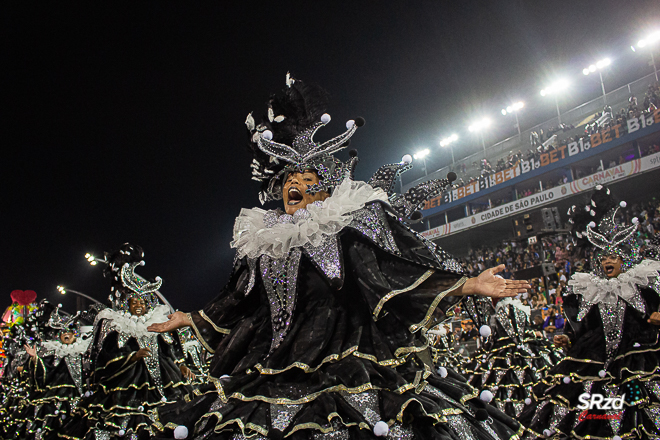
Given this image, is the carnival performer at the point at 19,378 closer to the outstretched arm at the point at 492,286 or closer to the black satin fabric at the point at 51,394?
the black satin fabric at the point at 51,394

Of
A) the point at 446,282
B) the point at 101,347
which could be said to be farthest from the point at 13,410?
the point at 446,282

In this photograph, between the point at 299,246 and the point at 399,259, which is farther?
the point at 299,246

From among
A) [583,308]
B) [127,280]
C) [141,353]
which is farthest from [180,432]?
[583,308]

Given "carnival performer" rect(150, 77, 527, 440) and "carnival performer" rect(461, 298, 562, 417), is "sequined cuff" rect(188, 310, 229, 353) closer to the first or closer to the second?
"carnival performer" rect(150, 77, 527, 440)

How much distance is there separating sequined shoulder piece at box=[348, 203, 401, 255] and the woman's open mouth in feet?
1.78

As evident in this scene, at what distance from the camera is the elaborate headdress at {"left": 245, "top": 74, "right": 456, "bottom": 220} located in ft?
12.0

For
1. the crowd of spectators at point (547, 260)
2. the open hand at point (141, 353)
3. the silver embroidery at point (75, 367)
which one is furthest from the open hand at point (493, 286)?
the crowd of spectators at point (547, 260)

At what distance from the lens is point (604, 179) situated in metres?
20.6

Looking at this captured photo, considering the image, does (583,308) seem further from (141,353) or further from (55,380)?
(55,380)

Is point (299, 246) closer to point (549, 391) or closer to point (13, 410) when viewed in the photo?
point (549, 391)

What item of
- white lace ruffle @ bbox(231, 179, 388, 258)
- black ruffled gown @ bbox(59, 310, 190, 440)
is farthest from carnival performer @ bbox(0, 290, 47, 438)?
white lace ruffle @ bbox(231, 179, 388, 258)

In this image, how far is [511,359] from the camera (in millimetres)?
8328

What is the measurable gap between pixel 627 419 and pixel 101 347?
6603mm

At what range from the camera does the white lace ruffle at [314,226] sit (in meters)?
3.18
